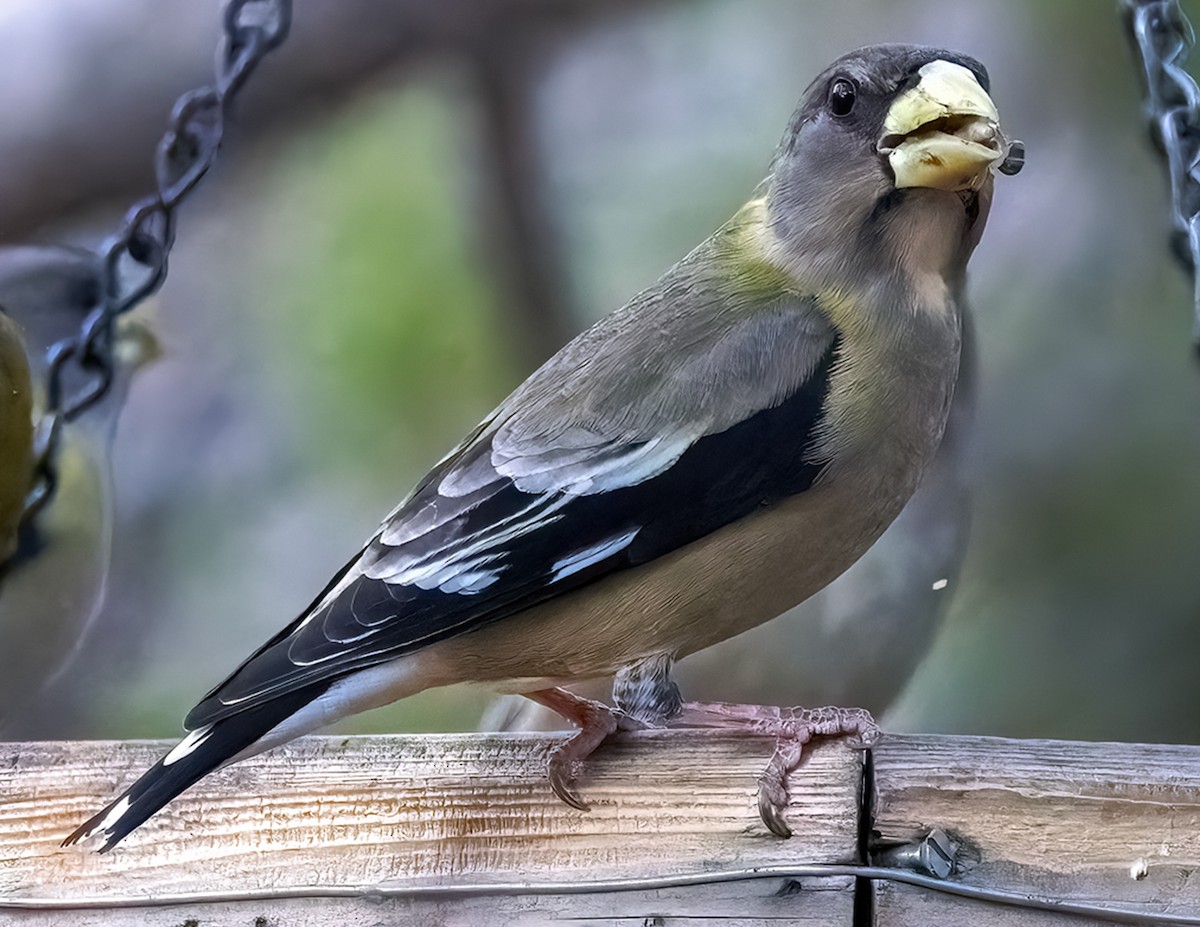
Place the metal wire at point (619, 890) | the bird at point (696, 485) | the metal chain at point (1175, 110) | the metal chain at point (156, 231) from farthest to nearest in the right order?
the metal chain at point (156, 231), the metal chain at point (1175, 110), the bird at point (696, 485), the metal wire at point (619, 890)

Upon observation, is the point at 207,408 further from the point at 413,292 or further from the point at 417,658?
the point at 417,658

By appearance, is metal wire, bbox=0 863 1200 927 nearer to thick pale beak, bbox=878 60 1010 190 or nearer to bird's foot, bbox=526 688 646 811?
bird's foot, bbox=526 688 646 811

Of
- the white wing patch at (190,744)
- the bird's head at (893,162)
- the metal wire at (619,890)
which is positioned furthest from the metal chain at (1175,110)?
the white wing patch at (190,744)

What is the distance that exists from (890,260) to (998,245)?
1.84ft

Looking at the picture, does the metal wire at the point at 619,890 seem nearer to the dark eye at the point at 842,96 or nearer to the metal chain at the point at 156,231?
the dark eye at the point at 842,96

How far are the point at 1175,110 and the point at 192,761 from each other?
142cm

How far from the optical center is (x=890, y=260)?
43.5 inches

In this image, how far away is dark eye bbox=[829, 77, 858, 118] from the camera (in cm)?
111

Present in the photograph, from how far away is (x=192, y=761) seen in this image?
1.02m

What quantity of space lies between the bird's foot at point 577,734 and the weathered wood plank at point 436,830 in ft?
0.04

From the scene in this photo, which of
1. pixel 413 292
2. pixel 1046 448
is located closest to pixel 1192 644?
pixel 1046 448

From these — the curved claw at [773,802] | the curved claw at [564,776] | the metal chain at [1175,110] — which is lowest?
the curved claw at [773,802]

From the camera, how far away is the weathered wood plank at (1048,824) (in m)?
0.94

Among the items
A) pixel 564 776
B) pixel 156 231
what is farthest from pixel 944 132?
pixel 156 231
